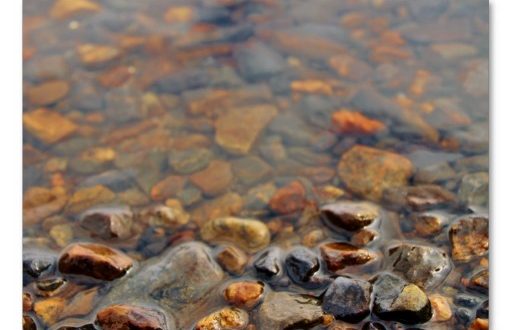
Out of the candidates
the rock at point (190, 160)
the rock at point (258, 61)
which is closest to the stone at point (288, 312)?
the rock at point (190, 160)

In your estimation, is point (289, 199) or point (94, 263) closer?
point (94, 263)

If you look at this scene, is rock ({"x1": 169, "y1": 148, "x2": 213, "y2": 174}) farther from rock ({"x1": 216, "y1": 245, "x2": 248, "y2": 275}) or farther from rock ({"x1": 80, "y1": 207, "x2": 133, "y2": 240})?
rock ({"x1": 216, "y1": 245, "x2": 248, "y2": 275})

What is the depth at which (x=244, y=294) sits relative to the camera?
1715mm

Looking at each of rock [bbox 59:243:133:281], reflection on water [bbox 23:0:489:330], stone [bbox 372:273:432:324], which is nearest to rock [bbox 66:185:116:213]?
reflection on water [bbox 23:0:489:330]

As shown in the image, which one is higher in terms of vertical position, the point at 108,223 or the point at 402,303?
the point at 108,223

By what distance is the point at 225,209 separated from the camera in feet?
6.66

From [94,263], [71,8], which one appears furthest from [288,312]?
[71,8]

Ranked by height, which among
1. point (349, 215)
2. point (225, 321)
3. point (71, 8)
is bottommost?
point (225, 321)

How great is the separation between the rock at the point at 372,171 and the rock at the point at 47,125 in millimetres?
1050

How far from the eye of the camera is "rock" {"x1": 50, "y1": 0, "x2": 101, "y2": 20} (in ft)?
8.47

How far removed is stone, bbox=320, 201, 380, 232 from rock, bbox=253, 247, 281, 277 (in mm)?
215

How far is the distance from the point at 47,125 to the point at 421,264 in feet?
4.77

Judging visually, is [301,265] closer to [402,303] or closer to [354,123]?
[402,303]

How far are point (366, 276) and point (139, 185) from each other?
0.86 metres
